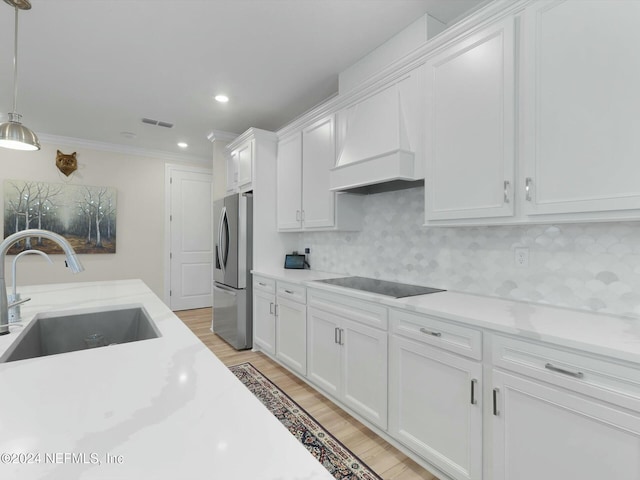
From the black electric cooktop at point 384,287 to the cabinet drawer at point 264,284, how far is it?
2.41 ft

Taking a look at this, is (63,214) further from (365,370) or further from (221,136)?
(365,370)

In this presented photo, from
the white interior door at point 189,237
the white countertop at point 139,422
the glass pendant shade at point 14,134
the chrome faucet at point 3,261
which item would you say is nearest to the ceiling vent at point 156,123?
the white interior door at point 189,237

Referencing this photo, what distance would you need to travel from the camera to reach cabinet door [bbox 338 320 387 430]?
77.2 inches

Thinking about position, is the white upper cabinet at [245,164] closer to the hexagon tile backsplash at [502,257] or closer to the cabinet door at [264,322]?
the cabinet door at [264,322]

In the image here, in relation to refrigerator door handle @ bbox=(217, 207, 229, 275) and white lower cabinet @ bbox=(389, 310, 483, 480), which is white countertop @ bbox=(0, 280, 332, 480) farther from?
refrigerator door handle @ bbox=(217, 207, 229, 275)

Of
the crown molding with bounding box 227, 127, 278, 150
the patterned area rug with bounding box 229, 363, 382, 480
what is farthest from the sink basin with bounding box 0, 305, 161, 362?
the crown molding with bounding box 227, 127, 278, 150

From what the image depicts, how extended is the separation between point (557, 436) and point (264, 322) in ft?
8.50

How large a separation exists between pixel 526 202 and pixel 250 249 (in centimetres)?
266

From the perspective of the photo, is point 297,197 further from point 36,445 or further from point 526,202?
point 36,445

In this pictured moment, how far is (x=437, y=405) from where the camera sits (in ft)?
5.41

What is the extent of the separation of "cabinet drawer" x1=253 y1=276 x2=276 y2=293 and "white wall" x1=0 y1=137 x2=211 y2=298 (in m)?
2.72

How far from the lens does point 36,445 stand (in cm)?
56

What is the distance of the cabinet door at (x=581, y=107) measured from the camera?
1277 millimetres

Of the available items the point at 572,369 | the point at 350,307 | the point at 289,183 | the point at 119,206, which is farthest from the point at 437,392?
the point at 119,206
